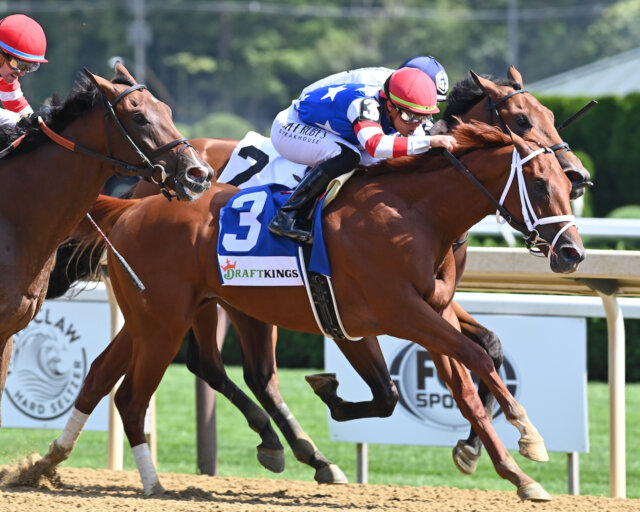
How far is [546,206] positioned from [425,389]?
1.69m

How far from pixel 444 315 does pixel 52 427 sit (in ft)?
8.46

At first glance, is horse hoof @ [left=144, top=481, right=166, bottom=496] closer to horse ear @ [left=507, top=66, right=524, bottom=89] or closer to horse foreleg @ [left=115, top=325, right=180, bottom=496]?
horse foreleg @ [left=115, top=325, right=180, bottom=496]

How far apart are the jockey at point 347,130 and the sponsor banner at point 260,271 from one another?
0.13m

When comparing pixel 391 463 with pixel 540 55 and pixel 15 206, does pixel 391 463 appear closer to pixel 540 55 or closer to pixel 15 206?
pixel 15 206

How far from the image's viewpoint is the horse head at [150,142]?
425cm

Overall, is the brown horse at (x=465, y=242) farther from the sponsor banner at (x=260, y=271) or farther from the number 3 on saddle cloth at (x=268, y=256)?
the sponsor banner at (x=260, y=271)

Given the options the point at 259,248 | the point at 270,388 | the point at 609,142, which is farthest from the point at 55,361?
the point at 609,142

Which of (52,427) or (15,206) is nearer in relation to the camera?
(15,206)

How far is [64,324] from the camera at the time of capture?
6.23m

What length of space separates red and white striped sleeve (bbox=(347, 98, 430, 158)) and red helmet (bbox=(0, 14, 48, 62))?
4.32 feet

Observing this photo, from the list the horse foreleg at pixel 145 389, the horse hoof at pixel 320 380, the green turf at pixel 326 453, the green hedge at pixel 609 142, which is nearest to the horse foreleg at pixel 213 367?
the horse hoof at pixel 320 380

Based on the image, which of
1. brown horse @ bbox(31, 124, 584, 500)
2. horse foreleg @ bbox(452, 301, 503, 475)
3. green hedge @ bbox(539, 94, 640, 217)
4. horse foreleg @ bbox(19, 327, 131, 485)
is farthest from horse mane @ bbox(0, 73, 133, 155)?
green hedge @ bbox(539, 94, 640, 217)

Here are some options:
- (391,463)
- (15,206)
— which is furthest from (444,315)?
(391,463)

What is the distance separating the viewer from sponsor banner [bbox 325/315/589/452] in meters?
5.47
